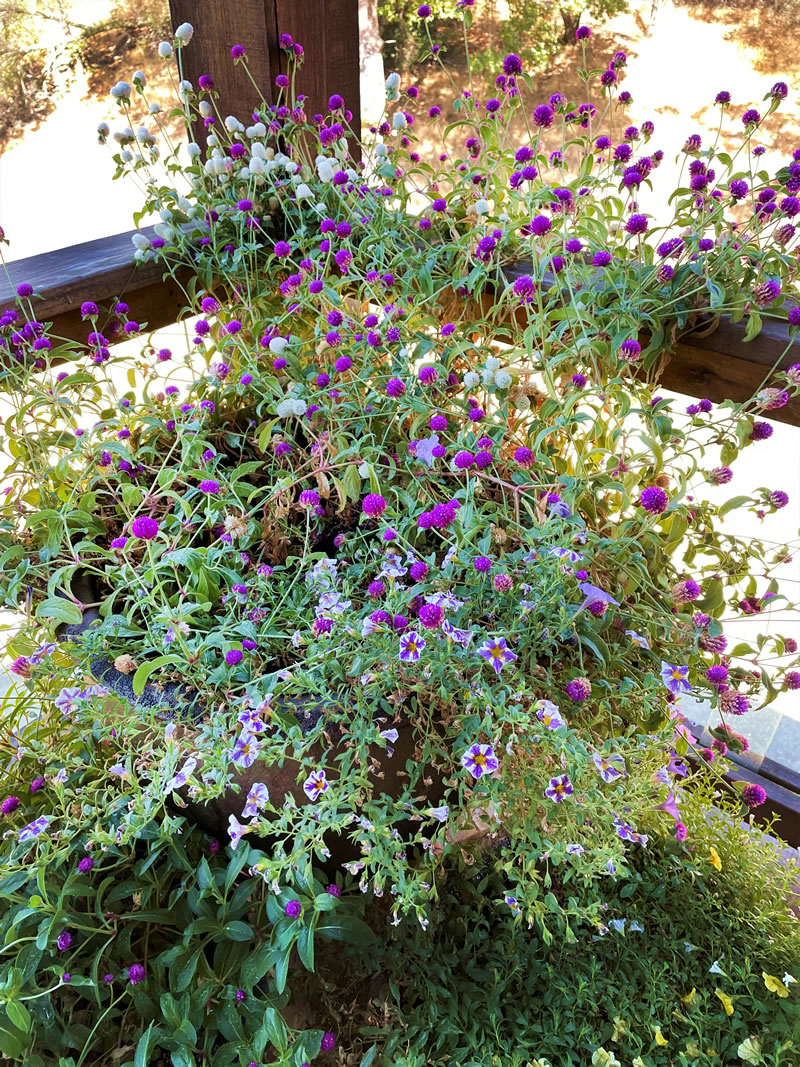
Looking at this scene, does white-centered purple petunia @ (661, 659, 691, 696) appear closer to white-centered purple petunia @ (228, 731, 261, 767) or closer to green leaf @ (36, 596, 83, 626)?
white-centered purple petunia @ (228, 731, 261, 767)

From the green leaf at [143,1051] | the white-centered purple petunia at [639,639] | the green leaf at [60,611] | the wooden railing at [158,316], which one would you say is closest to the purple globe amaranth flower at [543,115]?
the wooden railing at [158,316]

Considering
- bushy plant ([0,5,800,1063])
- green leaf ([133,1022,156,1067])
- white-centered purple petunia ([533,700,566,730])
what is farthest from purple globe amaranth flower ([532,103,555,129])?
green leaf ([133,1022,156,1067])

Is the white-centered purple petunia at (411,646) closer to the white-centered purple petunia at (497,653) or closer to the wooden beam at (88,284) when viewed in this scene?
the white-centered purple petunia at (497,653)

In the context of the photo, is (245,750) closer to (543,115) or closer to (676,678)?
(676,678)

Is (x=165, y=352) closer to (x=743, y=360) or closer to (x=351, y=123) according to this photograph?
(x=351, y=123)

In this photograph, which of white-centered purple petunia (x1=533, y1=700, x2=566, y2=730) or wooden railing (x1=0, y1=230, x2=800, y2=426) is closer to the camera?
white-centered purple petunia (x1=533, y1=700, x2=566, y2=730)

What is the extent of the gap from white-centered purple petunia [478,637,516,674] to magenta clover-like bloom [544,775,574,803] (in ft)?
0.48

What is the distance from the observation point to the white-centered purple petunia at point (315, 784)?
2.84 ft

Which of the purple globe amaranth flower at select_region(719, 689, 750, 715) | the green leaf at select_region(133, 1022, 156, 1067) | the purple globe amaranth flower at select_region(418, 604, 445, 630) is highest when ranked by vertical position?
the purple globe amaranth flower at select_region(418, 604, 445, 630)

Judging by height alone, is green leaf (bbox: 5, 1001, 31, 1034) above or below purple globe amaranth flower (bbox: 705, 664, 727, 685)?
below

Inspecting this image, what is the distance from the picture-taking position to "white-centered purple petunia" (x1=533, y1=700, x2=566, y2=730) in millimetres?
868

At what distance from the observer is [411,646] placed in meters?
0.86

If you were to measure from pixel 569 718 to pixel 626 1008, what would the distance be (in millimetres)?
475

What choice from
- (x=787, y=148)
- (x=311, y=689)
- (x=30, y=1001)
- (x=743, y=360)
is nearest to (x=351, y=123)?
(x=743, y=360)
